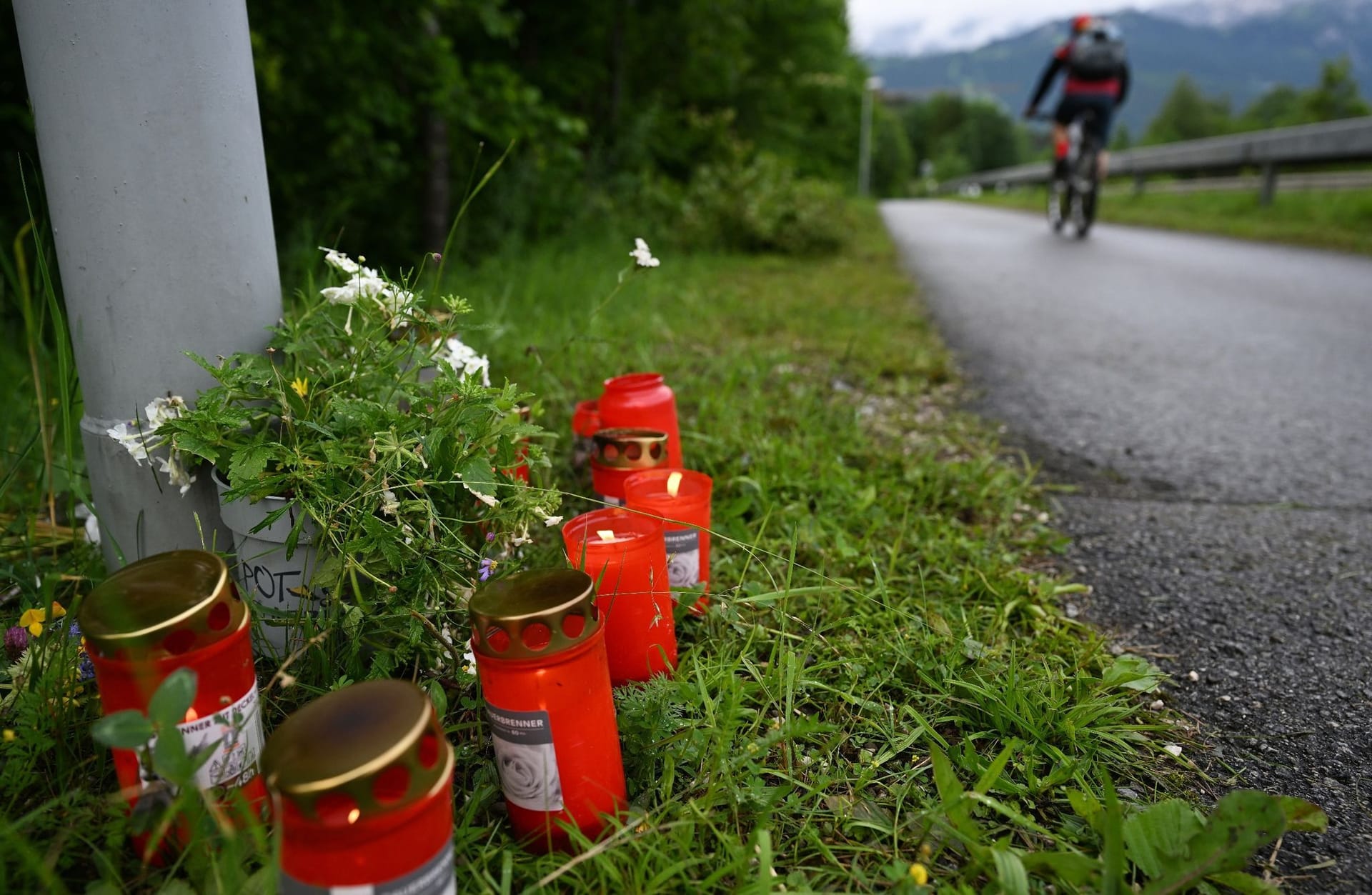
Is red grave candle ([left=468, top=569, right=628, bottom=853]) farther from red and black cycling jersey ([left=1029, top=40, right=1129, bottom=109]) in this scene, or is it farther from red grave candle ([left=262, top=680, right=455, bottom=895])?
red and black cycling jersey ([left=1029, top=40, right=1129, bottom=109])

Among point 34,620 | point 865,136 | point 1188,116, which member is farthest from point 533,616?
point 1188,116

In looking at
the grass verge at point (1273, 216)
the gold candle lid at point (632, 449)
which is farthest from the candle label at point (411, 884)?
the grass verge at point (1273, 216)

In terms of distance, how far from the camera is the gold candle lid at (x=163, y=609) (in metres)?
0.91

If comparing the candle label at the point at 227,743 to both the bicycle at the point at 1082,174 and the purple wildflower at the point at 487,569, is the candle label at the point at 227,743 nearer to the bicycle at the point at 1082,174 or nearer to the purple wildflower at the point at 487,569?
the purple wildflower at the point at 487,569

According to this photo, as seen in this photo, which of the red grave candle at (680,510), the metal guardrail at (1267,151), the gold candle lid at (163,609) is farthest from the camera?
the metal guardrail at (1267,151)

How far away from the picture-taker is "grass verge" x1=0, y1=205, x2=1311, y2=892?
39.7 inches

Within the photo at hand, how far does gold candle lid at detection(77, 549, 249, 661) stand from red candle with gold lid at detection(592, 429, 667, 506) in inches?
30.3

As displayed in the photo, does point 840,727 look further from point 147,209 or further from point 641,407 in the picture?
point 147,209

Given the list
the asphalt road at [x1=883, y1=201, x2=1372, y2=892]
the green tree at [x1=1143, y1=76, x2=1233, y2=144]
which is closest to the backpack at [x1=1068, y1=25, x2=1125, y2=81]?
the asphalt road at [x1=883, y1=201, x2=1372, y2=892]

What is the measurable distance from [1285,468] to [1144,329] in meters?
1.99

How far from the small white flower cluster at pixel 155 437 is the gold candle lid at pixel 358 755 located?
0.60 metres

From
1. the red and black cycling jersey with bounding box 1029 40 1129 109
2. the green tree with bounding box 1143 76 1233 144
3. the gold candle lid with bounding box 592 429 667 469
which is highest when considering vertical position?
the green tree with bounding box 1143 76 1233 144

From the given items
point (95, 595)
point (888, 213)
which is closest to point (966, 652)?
point (95, 595)

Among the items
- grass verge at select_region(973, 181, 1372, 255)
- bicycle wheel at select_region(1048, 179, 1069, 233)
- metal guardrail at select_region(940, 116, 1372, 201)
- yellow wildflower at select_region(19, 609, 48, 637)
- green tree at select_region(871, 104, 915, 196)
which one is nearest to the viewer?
yellow wildflower at select_region(19, 609, 48, 637)
